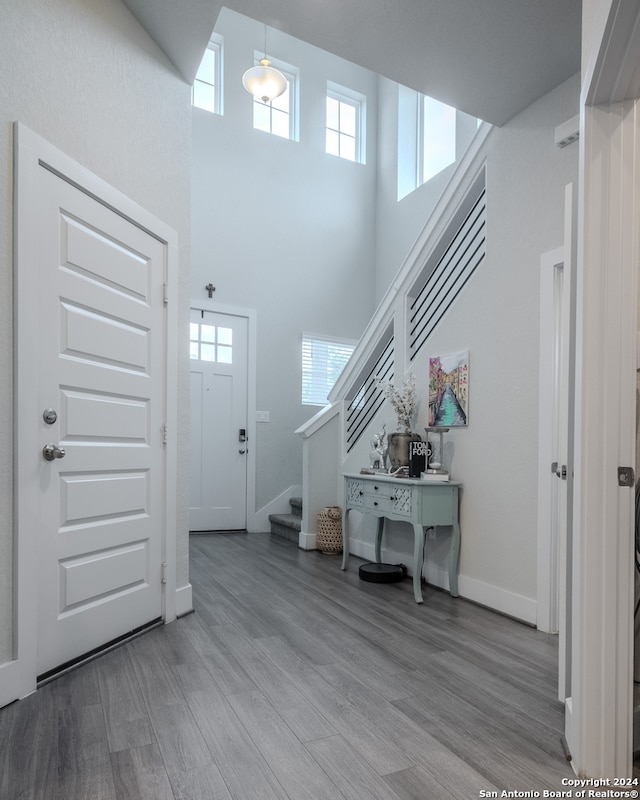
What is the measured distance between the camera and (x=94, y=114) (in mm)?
2443

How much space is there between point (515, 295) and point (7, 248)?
246 centimetres

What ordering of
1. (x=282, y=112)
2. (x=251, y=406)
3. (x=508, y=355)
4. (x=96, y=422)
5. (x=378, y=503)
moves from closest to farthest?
1. (x=96, y=422)
2. (x=508, y=355)
3. (x=378, y=503)
4. (x=251, y=406)
5. (x=282, y=112)

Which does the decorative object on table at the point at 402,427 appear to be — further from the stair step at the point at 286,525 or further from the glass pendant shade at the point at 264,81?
the glass pendant shade at the point at 264,81

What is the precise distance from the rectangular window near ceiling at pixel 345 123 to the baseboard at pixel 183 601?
16.7ft

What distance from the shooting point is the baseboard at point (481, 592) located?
2.89m

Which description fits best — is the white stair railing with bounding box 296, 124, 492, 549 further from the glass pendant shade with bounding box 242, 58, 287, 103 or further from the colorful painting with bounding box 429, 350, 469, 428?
the glass pendant shade with bounding box 242, 58, 287, 103

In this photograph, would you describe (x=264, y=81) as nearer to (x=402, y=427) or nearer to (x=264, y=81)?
(x=264, y=81)

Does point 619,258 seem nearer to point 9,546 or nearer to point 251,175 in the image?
point 9,546

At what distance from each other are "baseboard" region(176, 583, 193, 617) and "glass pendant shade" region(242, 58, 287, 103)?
407cm

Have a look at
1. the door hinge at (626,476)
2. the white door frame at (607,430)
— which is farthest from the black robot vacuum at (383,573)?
the door hinge at (626,476)

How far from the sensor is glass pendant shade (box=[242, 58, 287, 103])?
472 centimetres

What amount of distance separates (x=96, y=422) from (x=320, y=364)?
3825 mm

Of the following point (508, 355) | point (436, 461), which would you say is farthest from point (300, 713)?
point (508, 355)

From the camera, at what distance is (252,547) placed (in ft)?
15.6
